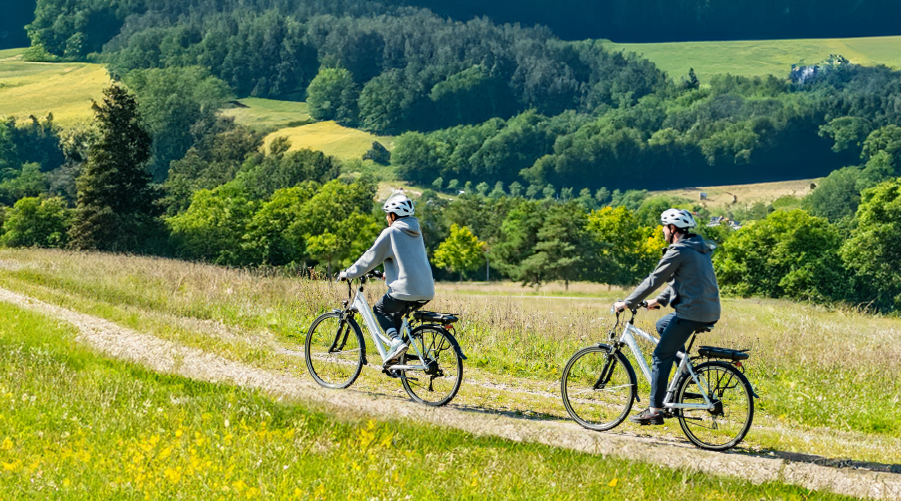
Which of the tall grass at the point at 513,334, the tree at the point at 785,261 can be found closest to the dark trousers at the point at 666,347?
the tall grass at the point at 513,334

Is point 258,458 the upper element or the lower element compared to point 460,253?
upper

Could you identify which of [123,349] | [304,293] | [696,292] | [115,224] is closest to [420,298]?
[696,292]

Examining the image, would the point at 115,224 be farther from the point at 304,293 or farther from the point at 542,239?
the point at 304,293

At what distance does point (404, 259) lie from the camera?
34.0ft

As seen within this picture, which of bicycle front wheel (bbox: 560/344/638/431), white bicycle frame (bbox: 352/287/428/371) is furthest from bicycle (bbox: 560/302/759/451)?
white bicycle frame (bbox: 352/287/428/371)

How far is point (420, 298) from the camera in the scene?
1044 cm

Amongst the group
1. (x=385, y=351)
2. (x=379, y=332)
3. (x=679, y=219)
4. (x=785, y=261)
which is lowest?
(x=785, y=261)

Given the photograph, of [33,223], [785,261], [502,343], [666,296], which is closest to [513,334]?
[502,343]

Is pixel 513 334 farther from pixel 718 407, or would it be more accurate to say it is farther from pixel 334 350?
pixel 718 407

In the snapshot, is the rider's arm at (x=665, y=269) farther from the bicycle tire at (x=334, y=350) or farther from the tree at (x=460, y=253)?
the tree at (x=460, y=253)

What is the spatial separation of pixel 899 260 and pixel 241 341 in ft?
235

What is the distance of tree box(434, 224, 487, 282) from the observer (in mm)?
94875

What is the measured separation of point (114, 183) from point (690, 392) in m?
55.2

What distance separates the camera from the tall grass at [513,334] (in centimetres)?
1266
